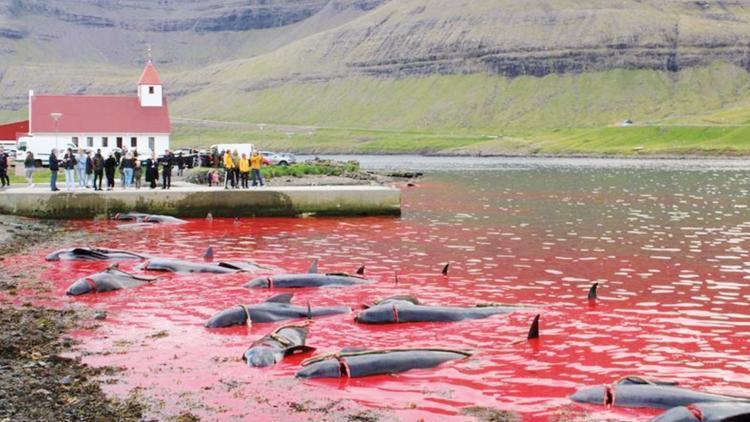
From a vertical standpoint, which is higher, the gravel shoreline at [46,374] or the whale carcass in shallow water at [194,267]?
the whale carcass in shallow water at [194,267]

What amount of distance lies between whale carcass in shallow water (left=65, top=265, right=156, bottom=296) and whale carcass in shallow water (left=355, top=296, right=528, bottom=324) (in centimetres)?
792

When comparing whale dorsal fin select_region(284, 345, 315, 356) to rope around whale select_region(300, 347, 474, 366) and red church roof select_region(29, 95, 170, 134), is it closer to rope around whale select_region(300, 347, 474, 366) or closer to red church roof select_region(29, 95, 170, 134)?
rope around whale select_region(300, 347, 474, 366)

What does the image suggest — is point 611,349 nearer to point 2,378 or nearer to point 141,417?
point 141,417

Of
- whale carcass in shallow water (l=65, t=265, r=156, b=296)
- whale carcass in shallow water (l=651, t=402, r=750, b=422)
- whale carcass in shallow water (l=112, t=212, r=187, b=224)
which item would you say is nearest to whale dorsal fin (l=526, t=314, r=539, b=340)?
whale carcass in shallow water (l=651, t=402, r=750, b=422)

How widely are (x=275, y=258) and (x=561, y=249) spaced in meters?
11.2

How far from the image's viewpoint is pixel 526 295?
88.8 feet

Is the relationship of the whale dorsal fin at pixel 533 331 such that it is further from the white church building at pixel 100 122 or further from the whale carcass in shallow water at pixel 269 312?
the white church building at pixel 100 122

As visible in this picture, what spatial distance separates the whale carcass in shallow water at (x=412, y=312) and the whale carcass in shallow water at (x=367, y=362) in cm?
364

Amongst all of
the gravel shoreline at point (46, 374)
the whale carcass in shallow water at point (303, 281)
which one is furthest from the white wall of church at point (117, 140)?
the gravel shoreline at point (46, 374)

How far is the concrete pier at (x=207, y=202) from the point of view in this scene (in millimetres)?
48156

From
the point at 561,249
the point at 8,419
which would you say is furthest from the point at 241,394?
the point at 561,249

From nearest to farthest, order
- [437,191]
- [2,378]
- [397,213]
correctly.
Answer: [2,378] → [397,213] → [437,191]

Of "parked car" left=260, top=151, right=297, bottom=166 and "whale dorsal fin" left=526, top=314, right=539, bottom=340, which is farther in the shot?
"parked car" left=260, top=151, right=297, bottom=166

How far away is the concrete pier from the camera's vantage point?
4816cm
